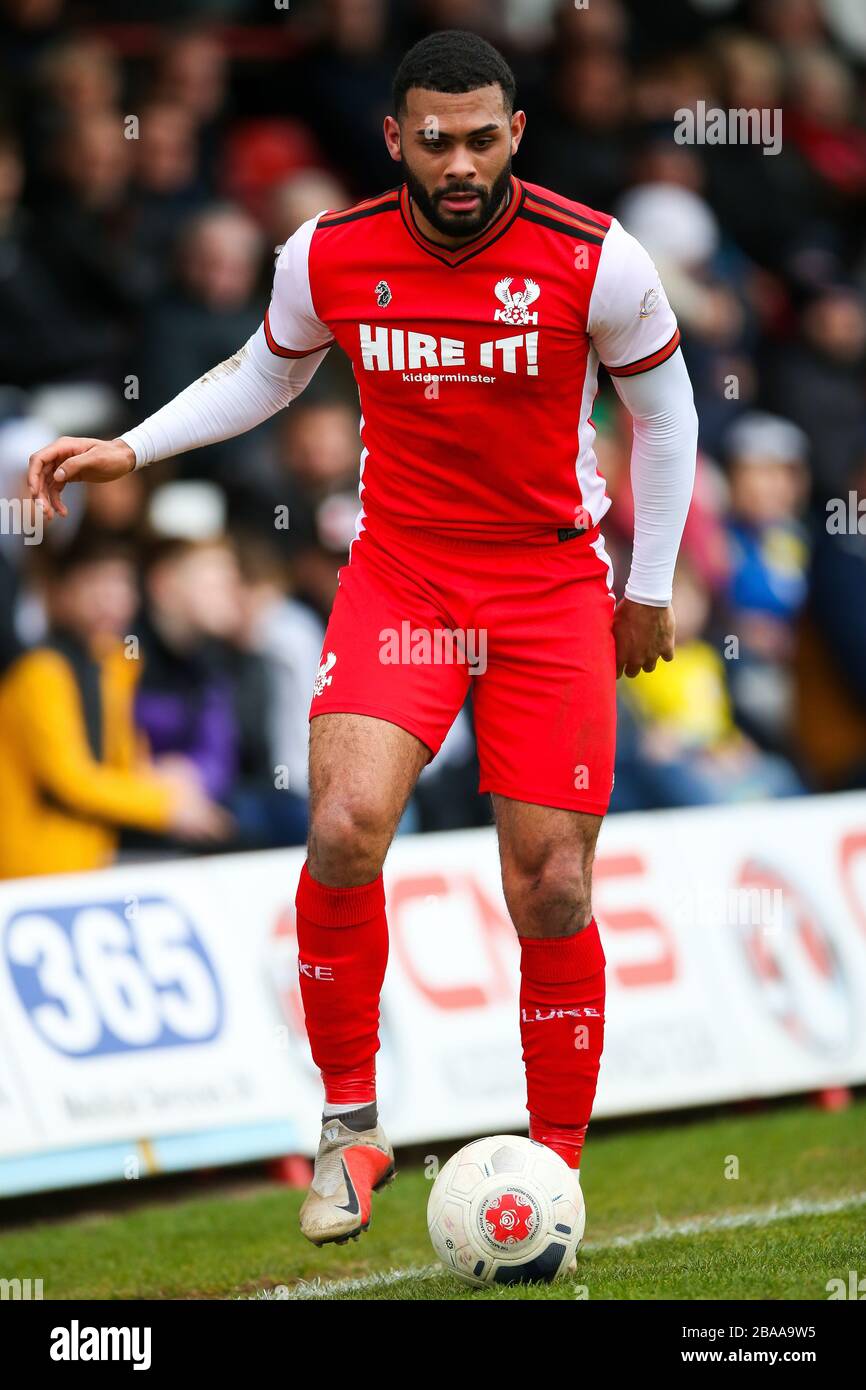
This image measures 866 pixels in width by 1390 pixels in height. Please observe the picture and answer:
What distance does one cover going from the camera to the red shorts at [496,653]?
216 inches

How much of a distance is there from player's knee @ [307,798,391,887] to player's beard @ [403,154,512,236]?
1.46 m

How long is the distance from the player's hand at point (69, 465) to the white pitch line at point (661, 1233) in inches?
92.1

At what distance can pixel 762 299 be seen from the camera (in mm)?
13016

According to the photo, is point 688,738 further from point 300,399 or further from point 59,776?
point 59,776

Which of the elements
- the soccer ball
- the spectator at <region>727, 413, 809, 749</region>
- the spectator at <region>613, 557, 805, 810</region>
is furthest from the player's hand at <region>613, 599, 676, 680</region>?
the spectator at <region>727, 413, 809, 749</region>

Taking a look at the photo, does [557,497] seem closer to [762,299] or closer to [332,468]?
[332,468]

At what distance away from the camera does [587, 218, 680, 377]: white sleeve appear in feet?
17.4

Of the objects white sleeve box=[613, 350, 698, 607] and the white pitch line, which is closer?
white sleeve box=[613, 350, 698, 607]

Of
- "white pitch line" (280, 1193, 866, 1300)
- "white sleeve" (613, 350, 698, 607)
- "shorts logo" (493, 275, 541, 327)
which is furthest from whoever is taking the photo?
"white pitch line" (280, 1193, 866, 1300)

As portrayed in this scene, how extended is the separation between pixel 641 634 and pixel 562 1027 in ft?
3.68

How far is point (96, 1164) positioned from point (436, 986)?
1541 mm

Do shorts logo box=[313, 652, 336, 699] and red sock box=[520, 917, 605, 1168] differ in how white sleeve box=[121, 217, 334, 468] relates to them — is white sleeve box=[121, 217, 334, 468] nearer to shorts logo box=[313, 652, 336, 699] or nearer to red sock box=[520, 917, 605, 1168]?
shorts logo box=[313, 652, 336, 699]

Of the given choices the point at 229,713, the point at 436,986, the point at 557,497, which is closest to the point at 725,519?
the point at 229,713

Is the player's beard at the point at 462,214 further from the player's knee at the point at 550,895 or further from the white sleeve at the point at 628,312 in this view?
the player's knee at the point at 550,895
